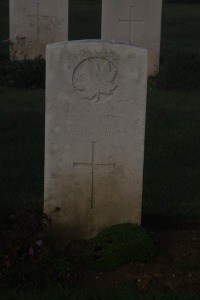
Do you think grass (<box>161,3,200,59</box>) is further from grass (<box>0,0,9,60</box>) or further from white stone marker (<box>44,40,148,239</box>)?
white stone marker (<box>44,40,148,239</box>)

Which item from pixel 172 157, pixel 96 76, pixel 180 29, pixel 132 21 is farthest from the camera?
pixel 180 29

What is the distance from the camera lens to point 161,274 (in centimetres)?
484

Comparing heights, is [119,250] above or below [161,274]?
above

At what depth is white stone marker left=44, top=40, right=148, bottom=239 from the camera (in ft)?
16.3

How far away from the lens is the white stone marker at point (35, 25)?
13062 mm

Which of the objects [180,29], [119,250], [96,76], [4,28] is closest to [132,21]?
[4,28]

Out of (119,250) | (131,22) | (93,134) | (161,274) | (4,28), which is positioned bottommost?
(161,274)

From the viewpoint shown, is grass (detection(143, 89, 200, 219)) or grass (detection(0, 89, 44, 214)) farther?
grass (detection(0, 89, 44, 214))

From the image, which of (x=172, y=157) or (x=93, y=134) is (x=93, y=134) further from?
(x=172, y=157)

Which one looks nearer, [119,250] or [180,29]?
[119,250]

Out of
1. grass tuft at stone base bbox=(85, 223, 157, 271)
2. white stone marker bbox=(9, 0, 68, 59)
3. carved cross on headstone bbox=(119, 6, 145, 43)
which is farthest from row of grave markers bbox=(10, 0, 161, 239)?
white stone marker bbox=(9, 0, 68, 59)

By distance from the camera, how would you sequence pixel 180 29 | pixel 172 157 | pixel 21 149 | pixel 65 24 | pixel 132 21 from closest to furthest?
pixel 172 157 → pixel 21 149 → pixel 132 21 → pixel 65 24 → pixel 180 29

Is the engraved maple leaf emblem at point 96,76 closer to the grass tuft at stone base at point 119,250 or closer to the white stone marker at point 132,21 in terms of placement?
the grass tuft at stone base at point 119,250

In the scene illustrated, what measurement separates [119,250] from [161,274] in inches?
12.6
